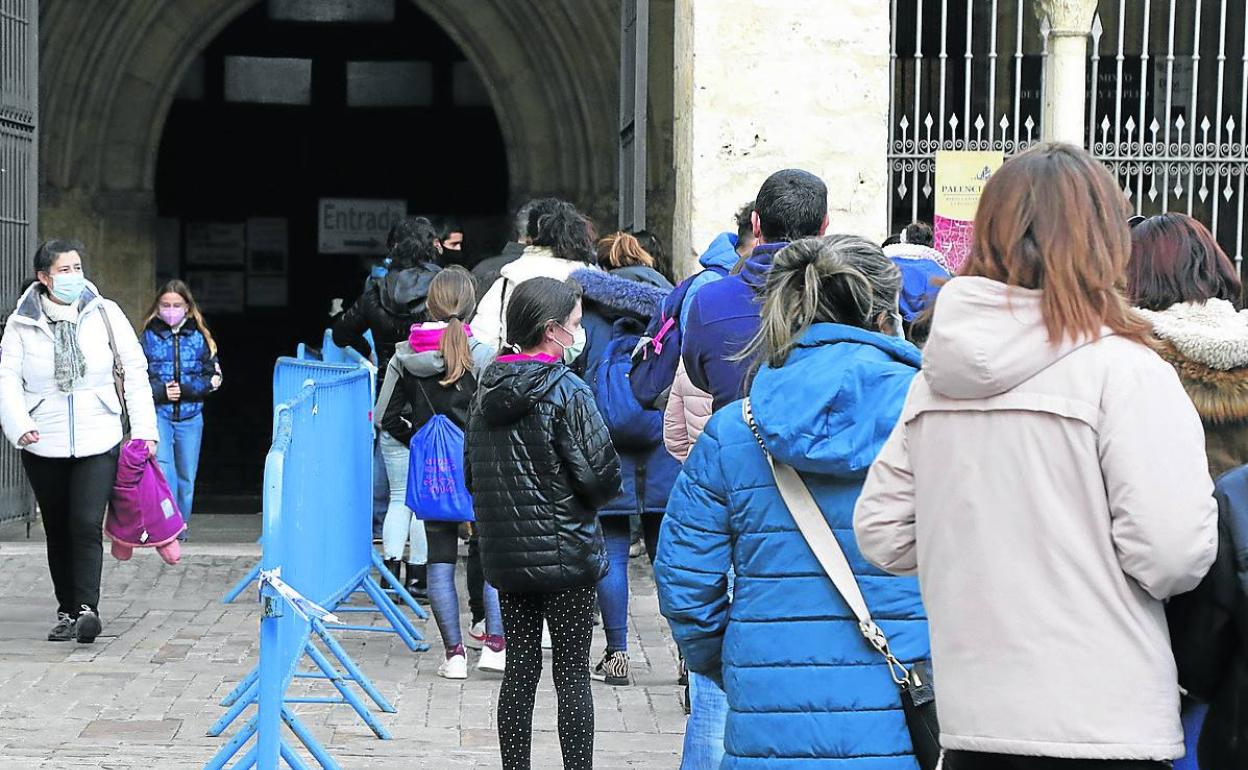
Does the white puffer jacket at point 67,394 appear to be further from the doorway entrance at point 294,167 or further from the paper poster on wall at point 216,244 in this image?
the paper poster on wall at point 216,244

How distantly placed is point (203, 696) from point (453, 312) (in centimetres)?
177

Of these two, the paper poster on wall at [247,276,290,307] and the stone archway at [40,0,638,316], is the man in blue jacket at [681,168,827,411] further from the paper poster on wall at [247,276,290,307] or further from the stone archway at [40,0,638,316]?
the paper poster on wall at [247,276,290,307]

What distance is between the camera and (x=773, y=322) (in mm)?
3613

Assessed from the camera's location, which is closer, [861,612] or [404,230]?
[861,612]

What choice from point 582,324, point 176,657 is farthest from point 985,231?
point 176,657

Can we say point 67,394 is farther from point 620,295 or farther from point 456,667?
point 620,295

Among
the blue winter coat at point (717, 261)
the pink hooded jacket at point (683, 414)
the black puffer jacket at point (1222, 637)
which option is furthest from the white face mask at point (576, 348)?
the black puffer jacket at point (1222, 637)

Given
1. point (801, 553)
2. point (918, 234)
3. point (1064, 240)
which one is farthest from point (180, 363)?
point (1064, 240)

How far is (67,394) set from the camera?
761 centimetres

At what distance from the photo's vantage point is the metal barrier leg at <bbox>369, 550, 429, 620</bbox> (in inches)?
313

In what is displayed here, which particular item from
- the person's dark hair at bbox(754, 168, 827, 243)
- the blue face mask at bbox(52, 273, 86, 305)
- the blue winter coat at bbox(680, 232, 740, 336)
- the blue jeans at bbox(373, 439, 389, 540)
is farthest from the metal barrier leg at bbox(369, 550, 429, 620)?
the person's dark hair at bbox(754, 168, 827, 243)

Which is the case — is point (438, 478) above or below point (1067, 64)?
below

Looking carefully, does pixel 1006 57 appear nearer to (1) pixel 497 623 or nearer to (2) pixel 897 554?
(1) pixel 497 623

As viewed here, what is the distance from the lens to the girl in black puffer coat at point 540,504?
5176 mm
